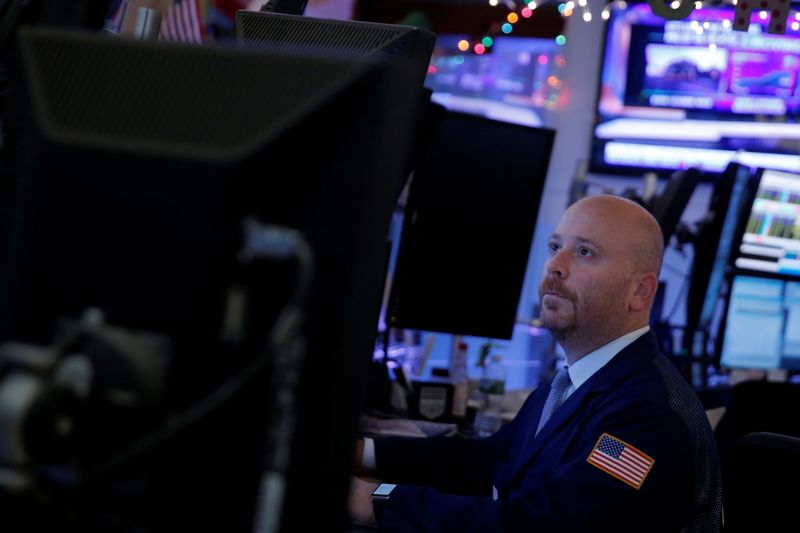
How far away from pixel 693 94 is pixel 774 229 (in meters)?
2.41

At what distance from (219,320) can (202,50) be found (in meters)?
0.20

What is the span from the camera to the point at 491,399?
2.71 m

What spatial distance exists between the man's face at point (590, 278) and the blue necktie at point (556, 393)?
0.08 m

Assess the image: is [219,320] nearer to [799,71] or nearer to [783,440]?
[783,440]

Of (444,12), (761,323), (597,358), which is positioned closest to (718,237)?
(761,323)

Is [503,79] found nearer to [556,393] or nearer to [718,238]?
[718,238]

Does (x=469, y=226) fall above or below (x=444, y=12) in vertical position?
below

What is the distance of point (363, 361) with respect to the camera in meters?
0.73

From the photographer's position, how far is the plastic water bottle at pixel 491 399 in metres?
2.53

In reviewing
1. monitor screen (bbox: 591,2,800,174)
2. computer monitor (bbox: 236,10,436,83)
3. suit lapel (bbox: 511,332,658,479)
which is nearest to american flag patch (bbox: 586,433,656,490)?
suit lapel (bbox: 511,332,658,479)

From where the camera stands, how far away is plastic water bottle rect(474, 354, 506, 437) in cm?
253

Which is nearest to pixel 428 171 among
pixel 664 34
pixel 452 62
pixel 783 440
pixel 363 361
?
pixel 783 440

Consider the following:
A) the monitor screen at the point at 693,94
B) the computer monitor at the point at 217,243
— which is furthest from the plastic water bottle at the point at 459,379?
the monitor screen at the point at 693,94

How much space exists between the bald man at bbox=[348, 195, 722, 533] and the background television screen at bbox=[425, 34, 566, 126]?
5.56 metres
